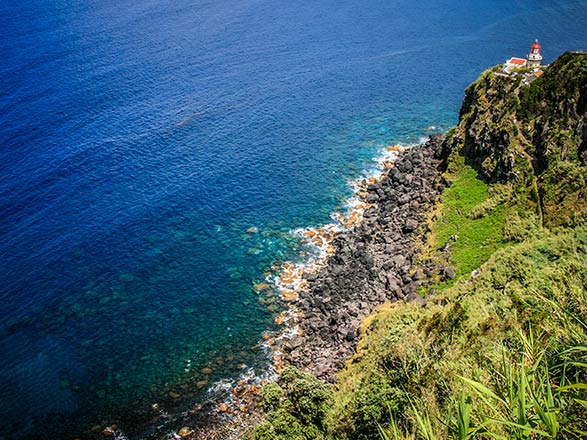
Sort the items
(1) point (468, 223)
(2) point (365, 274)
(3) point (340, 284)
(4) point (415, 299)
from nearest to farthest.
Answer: (4) point (415, 299)
(3) point (340, 284)
(2) point (365, 274)
(1) point (468, 223)

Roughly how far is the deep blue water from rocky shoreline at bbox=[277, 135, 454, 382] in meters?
5.95

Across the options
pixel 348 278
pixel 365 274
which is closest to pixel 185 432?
pixel 348 278

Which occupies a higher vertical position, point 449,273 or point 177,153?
point 177,153

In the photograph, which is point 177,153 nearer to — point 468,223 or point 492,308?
point 468,223

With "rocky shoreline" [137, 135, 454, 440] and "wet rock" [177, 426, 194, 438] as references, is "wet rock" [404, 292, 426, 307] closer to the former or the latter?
"rocky shoreline" [137, 135, 454, 440]

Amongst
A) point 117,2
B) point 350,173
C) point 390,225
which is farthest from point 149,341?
point 117,2

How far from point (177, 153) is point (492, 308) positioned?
72.1 metres

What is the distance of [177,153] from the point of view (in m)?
95.0

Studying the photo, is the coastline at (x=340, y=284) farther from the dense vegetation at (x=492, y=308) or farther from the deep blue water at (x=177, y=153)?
the deep blue water at (x=177, y=153)

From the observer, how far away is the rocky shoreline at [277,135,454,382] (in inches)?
2120

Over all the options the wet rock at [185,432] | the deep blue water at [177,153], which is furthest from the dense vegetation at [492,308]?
the deep blue water at [177,153]

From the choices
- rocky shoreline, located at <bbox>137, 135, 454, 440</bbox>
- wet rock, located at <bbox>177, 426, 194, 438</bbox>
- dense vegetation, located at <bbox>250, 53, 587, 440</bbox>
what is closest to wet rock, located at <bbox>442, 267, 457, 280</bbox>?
rocky shoreline, located at <bbox>137, 135, 454, 440</bbox>

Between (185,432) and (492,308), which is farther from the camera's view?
(185,432)

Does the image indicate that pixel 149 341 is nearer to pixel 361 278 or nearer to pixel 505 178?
pixel 361 278
